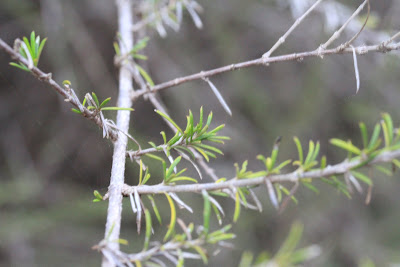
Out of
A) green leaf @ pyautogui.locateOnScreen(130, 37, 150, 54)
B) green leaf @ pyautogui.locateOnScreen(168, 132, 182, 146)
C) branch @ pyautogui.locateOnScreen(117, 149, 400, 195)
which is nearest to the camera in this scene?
branch @ pyautogui.locateOnScreen(117, 149, 400, 195)

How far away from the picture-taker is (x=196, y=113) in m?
2.15

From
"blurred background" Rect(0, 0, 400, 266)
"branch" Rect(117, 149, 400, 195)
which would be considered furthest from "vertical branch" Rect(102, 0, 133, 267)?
"blurred background" Rect(0, 0, 400, 266)

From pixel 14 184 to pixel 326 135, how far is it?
75.6 inches

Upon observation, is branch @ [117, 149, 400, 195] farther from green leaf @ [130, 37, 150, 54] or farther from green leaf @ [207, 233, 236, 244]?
green leaf @ [130, 37, 150, 54]

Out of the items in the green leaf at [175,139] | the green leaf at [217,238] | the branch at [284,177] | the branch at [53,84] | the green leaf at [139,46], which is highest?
the green leaf at [139,46]

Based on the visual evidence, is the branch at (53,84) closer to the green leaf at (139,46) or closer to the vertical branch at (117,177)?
the vertical branch at (117,177)

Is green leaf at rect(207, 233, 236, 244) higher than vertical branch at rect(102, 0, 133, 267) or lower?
lower

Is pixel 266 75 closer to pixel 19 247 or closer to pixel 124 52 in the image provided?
pixel 124 52

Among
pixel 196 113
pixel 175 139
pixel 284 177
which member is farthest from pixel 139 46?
pixel 196 113

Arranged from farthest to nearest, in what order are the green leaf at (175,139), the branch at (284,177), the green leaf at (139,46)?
the green leaf at (139,46) → the green leaf at (175,139) → the branch at (284,177)

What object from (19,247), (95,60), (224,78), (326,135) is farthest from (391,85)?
(19,247)

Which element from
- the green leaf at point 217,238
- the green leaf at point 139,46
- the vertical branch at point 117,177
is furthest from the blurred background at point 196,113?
the green leaf at point 217,238

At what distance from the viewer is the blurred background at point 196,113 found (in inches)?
76.6

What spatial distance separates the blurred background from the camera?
6.39 ft
